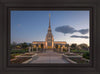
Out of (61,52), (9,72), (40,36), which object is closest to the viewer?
(9,72)

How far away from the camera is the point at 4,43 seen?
188cm

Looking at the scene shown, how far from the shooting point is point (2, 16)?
1.88m

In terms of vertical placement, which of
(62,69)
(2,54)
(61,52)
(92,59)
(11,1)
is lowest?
(61,52)

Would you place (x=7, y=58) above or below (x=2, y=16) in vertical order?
below

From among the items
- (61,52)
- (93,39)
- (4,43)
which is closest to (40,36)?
(4,43)

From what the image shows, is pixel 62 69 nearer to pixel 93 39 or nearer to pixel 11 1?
pixel 93 39

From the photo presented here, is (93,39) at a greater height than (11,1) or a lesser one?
lesser

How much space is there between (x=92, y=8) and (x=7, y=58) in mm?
2139

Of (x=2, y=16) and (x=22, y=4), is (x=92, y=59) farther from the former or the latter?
(x=2, y=16)

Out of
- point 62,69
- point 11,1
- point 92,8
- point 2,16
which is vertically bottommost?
point 62,69

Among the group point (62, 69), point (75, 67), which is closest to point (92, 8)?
point (75, 67)

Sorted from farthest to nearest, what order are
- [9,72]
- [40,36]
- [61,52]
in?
[61,52], [40,36], [9,72]

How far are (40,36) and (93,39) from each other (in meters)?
2.78

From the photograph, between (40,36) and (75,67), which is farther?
(40,36)
